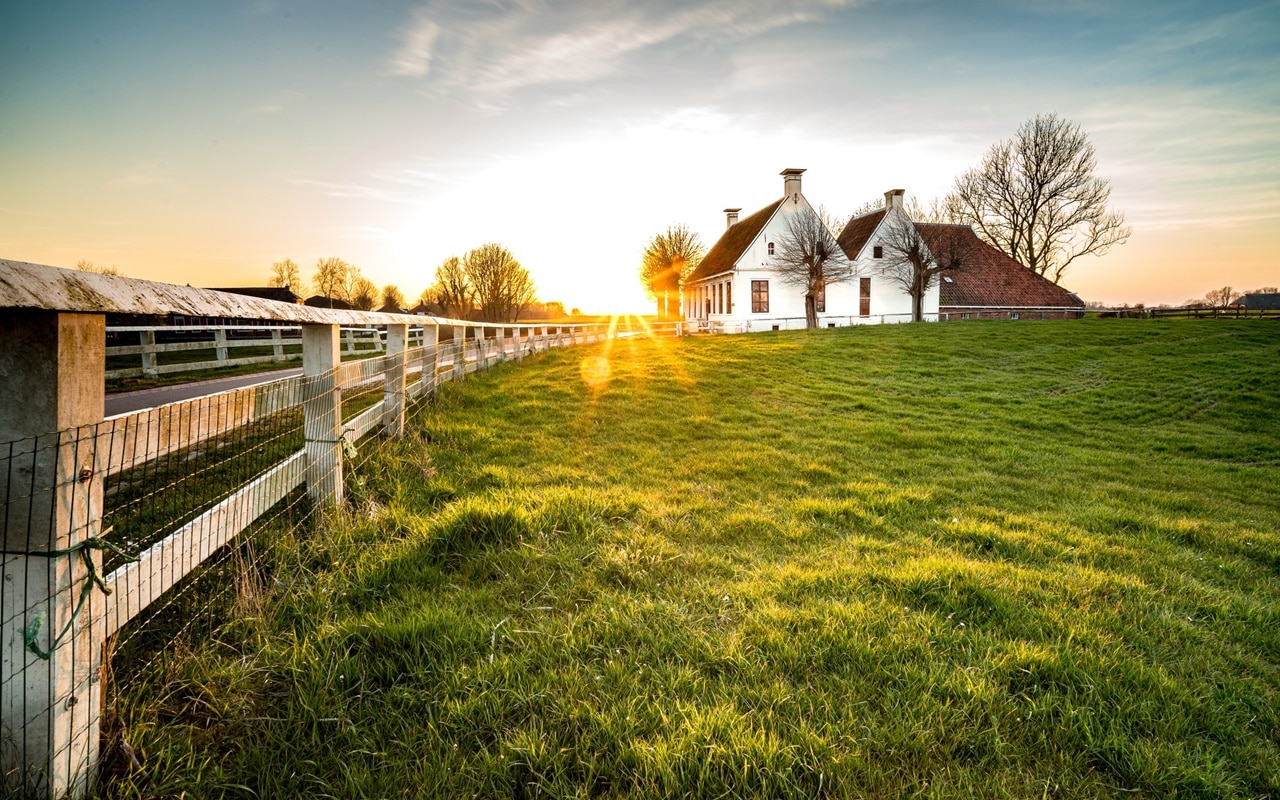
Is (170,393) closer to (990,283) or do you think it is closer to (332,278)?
(990,283)

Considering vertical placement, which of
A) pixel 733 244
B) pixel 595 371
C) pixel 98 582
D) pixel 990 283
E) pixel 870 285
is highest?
pixel 733 244

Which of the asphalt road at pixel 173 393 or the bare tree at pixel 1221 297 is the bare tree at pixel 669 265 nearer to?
the asphalt road at pixel 173 393

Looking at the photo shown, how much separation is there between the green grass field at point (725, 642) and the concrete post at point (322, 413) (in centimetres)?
29

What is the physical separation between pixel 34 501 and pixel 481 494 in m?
3.23

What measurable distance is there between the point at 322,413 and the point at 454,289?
59236mm

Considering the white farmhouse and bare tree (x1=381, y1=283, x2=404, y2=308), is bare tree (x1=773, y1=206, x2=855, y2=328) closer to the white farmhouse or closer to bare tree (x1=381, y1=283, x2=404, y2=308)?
the white farmhouse

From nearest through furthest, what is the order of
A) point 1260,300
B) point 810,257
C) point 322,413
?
point 322,413 → point 810,257 → point 1260,300

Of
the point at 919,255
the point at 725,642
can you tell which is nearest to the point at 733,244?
the point at 919,255

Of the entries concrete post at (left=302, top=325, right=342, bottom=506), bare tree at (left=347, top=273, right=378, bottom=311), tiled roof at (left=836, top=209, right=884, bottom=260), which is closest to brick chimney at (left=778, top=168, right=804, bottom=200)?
tiled roof at (left=836, top=209, right=884, bottom=260)

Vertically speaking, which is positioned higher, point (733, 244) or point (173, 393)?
point (733, 244)

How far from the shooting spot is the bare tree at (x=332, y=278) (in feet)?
253

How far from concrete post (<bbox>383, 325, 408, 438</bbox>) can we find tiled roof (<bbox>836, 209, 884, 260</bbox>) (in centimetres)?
3793

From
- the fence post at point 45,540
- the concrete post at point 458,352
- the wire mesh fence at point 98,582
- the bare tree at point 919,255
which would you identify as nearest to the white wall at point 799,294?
the bare tree at point 919,255

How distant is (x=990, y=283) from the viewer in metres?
40.0
